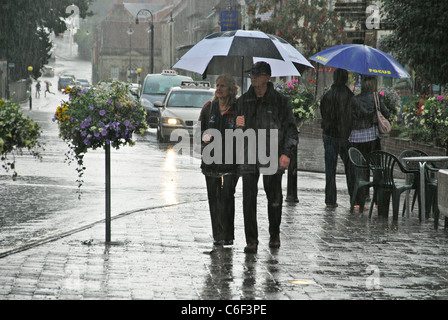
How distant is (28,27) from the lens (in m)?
53.2

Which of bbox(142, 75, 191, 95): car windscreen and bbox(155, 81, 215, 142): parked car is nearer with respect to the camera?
bbox(155, 81, 215, 142): parked car

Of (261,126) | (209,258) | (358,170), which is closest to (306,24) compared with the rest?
(358,170)

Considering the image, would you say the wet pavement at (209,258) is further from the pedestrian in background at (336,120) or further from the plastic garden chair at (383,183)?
the pedestrian in background at (336,120)

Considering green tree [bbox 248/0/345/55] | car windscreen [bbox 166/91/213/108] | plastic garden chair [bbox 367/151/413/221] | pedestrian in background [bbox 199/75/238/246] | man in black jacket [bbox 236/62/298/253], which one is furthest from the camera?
green tree [bbox 248/0/345/55]

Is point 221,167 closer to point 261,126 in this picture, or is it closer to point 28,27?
point 261,126

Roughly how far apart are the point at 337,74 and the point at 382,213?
201 centimetres

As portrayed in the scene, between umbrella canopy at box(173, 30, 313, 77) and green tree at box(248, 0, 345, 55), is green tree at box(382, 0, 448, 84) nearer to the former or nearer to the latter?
umbrella canopy at box(173, 30, 313, 77)

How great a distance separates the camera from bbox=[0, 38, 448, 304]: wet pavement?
6809mm

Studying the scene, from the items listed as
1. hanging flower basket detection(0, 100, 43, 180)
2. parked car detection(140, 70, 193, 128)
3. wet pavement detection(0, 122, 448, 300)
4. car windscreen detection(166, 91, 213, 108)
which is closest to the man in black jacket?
wet pavement detection(0, 122, 448, 300)

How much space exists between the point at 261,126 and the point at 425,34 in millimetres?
12023

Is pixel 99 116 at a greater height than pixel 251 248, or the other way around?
pixel 99 116

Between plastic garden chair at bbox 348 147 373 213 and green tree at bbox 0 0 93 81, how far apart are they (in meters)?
32.4
